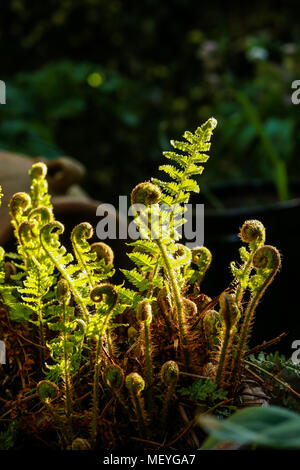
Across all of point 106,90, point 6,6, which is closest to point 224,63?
point 106,90

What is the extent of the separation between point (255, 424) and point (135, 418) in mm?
202

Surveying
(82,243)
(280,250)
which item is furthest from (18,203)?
(280,250)

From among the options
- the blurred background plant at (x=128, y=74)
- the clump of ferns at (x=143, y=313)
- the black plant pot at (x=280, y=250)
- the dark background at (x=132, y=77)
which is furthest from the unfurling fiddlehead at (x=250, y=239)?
the blurred background plant at (x=128, y=74)

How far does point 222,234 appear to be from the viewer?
4.95 feet

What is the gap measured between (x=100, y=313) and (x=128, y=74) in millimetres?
3858

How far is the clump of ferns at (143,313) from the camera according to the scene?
0.41m

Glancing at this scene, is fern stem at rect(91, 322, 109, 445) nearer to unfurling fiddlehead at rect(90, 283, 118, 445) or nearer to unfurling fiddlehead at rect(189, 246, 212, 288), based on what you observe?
unfurling fiddlehead at rect(90, 283, 118, 445)

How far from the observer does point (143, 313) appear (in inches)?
15.9

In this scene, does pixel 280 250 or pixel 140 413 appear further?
pixel 280 250

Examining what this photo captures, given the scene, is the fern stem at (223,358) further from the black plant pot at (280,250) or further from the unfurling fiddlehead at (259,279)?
the black plant pot at (280,250)

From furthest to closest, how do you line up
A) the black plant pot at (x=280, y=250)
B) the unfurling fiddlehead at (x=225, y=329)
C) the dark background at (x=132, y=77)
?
the dark background at (x=132, y=77) < the black plant pot at (x=280, y=250) < the unfurling fiddlehead at (x=225, y=329)

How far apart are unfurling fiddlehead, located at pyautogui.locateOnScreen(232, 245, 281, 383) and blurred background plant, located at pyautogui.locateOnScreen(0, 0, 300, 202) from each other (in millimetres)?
2560

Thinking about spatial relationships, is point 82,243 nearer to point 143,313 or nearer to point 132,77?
point 143,313

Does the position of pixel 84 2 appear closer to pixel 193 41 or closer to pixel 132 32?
pixel 132 32
